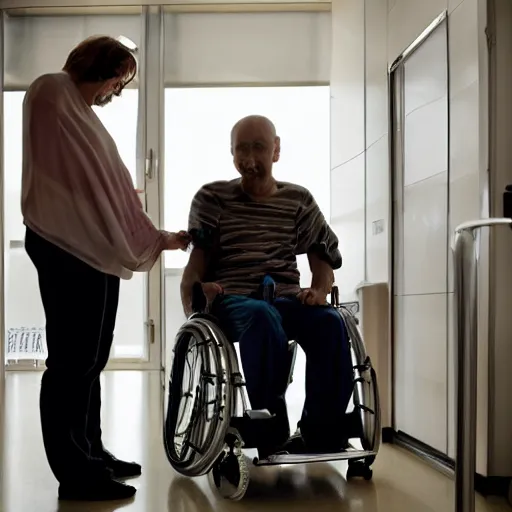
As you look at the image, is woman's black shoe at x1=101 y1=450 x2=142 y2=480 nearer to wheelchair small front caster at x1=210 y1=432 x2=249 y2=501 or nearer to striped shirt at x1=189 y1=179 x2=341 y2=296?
wheelchair small front caster at x1=210 y1=432 x2=249 y2=501

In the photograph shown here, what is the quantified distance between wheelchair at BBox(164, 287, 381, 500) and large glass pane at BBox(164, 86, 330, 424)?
1.00 m

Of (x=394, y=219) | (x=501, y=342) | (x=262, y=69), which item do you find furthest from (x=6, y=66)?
(x=501, y=342)

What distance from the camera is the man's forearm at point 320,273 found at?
185cm

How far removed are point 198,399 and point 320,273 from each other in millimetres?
429

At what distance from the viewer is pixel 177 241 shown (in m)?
1.75

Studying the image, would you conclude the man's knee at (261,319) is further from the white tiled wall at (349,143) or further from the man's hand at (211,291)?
the white tiled wall at (349,143)

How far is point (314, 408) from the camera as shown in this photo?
1.67m

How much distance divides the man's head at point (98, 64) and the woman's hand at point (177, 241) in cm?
35

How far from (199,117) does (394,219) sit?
100 cm

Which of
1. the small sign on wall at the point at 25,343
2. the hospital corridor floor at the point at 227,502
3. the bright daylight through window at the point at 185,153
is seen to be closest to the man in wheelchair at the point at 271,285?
the hospital corridor floor at the point at 227,502

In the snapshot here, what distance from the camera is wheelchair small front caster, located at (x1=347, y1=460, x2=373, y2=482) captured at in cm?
176

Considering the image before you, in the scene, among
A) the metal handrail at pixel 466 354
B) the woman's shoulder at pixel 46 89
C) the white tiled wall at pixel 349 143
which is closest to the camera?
the metal handrail at pixel 466 354

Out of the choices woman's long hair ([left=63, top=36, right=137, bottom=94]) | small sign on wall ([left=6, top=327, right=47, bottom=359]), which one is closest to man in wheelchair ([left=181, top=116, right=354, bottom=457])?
woman's long hair ([left=63, top=36, right=137, bottom=94])

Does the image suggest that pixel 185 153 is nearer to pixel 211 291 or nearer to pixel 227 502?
pixel 211 291
